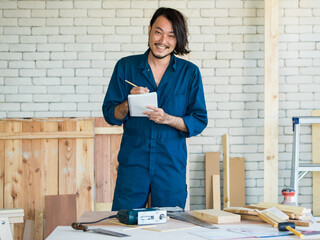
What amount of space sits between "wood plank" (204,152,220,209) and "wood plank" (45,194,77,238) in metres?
1.30

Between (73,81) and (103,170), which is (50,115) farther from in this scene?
(103,170)

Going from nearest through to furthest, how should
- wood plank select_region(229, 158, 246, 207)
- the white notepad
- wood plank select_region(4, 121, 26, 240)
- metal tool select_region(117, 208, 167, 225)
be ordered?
metal tool select_region(117, 208, 167, 225), the white notepad, wood plank select_region(4, 121, 26, 240), wood plank select_region(229, 158, 246, 207)

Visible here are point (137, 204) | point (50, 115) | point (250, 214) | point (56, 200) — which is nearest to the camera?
point (250, 214)

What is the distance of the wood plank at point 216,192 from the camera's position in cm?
464

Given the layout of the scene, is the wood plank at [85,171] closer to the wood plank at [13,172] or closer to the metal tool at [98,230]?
the wood plank at [13,172]

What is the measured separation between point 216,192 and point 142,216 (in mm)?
2924

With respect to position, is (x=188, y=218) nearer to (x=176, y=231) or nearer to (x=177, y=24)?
(x=176, y=231)

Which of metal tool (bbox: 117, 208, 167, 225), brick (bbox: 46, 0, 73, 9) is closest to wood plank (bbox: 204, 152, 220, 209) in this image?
brick (bbox: 46, 0, 73, 9)

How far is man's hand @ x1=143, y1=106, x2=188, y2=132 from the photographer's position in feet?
8.13

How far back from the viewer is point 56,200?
4.47 m

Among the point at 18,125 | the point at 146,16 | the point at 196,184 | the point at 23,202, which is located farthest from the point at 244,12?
the point at 23,202

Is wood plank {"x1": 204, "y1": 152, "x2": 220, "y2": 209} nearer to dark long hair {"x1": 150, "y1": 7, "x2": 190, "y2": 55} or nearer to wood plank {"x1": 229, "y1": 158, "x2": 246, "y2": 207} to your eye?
wood plank {"x1": 229, "y1": 158, "x2": 246, "y2": 207}

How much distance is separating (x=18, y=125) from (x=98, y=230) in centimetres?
311

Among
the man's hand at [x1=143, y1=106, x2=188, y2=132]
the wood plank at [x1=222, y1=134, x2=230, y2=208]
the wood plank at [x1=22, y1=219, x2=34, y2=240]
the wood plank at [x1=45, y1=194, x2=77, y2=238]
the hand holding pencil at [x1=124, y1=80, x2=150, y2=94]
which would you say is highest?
the hand holding pencil at [x1=124, y1=80, x2=150, y2=94]
